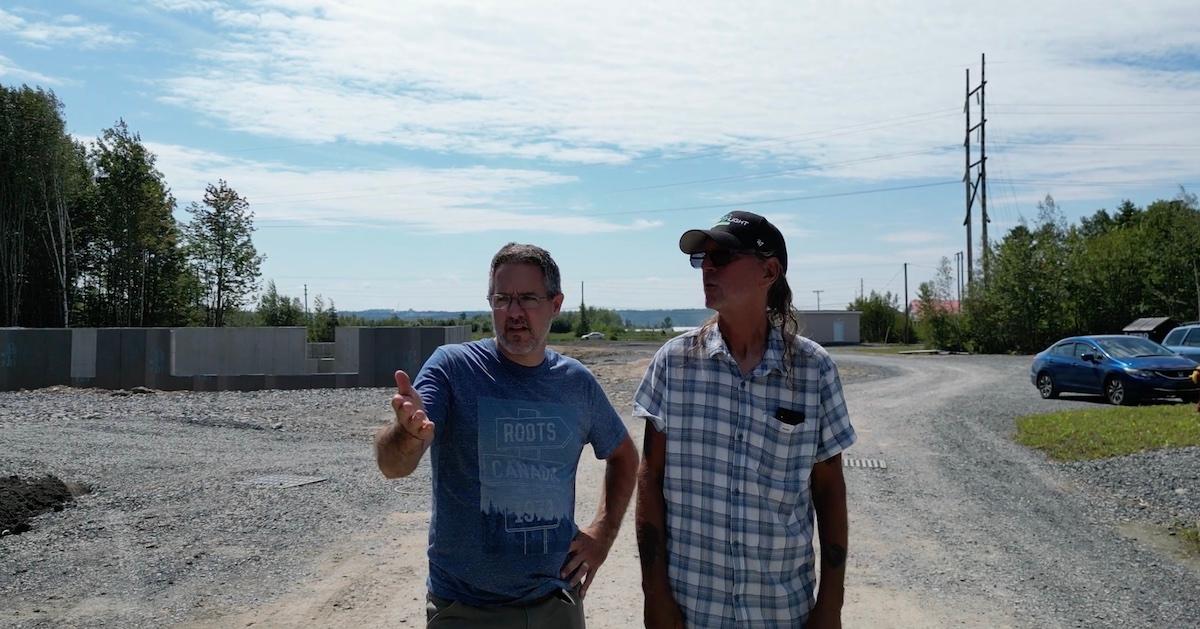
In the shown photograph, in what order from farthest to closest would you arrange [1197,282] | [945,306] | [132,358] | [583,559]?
[945,306]
[1197,282]
[132,358]
[583,559]

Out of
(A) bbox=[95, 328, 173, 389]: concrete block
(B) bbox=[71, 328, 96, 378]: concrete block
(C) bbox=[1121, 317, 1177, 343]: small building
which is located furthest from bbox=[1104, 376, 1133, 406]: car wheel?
(B) bbox=[71, 328, 96, 378]: concrete block

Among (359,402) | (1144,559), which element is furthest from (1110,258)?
(1144,559)

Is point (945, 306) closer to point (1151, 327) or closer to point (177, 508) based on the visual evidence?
point (1151, 327)

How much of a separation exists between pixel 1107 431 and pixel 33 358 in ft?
74.3

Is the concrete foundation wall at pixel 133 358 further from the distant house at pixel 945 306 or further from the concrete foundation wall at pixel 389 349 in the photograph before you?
the distant house at pixel 945 306

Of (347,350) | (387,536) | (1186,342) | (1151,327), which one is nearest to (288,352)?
(347,350)

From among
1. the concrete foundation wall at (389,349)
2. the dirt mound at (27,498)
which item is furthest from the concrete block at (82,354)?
the dirt mound at (27,498)

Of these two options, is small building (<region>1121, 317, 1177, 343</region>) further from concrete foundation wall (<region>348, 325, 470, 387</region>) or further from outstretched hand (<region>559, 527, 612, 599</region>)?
outstretched hand (<region>559, 527, 612, 599</region>)

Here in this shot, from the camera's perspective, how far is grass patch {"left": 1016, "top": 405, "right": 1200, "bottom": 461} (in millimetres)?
12172

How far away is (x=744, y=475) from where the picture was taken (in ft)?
8.54

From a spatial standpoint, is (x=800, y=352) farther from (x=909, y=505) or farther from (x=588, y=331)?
(x=588, y=331)

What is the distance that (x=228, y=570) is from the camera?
21.5 ft

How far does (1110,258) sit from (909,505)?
39572 millimetres

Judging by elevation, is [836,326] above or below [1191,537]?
above
